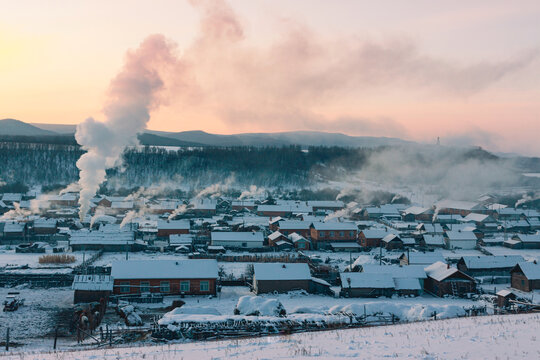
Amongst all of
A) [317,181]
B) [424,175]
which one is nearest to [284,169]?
[317,181]

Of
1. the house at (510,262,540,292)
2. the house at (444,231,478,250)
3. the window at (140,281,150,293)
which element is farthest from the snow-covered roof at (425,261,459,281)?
the window at (140,281,150,293)

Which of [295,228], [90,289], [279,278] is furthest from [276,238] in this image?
[90,289]

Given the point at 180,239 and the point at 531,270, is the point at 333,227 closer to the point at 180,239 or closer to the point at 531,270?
the point at 180,239

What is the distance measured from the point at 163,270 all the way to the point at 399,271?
56.7 ft

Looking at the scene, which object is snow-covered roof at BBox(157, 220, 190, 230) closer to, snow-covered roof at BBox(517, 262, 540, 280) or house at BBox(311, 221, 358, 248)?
house at BBox(311, 221, 358, 248)

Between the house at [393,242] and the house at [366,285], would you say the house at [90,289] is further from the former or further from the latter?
the house at [393,242]

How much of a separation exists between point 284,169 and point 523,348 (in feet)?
372

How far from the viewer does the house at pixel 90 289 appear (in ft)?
88.1

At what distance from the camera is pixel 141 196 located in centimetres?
8856

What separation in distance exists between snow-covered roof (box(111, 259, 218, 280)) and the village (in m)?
0.10

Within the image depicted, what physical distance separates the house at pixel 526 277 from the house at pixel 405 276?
7.25 m

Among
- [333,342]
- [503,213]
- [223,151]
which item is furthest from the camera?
[223,151]

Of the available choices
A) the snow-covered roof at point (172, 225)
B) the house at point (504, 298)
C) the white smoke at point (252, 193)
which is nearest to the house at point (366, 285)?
the house at point (504, 298)

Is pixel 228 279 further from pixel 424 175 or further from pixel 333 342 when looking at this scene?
pixel 424 175
